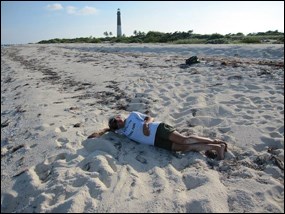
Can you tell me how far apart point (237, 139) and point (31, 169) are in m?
2.88

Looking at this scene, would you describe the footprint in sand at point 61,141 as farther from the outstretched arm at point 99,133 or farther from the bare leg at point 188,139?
the bare leg at point 188,139

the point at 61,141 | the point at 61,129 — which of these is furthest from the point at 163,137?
the point at 61,129

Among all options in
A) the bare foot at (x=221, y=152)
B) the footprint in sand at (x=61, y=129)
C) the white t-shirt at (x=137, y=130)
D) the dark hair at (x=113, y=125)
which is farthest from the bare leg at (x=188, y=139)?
the footprint in sand at (x=61, y=129)

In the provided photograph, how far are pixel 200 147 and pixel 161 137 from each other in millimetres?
566

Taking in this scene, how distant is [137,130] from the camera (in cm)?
505

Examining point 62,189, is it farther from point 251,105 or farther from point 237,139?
point 251,105

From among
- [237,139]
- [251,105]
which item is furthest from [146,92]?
[237,139]

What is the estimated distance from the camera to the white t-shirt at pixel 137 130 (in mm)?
4887

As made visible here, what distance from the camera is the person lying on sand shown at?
4.61 metres

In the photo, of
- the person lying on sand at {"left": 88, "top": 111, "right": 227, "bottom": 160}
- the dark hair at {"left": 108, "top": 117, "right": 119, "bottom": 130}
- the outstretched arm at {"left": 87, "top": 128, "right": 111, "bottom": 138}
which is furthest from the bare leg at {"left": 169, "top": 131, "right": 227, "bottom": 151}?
the outstretched arm at {"left": 87, "top": 128, "right": 111, "bottom": 138}

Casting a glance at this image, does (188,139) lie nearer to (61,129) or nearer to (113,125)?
(113,125)

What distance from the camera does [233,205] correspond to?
3.51m

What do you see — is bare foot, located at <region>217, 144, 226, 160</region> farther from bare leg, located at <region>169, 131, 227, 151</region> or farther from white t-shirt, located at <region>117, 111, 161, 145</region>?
white t-shirt, located at <region>117, 111, 161, 145</region>

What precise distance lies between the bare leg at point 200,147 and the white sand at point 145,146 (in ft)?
0.31
